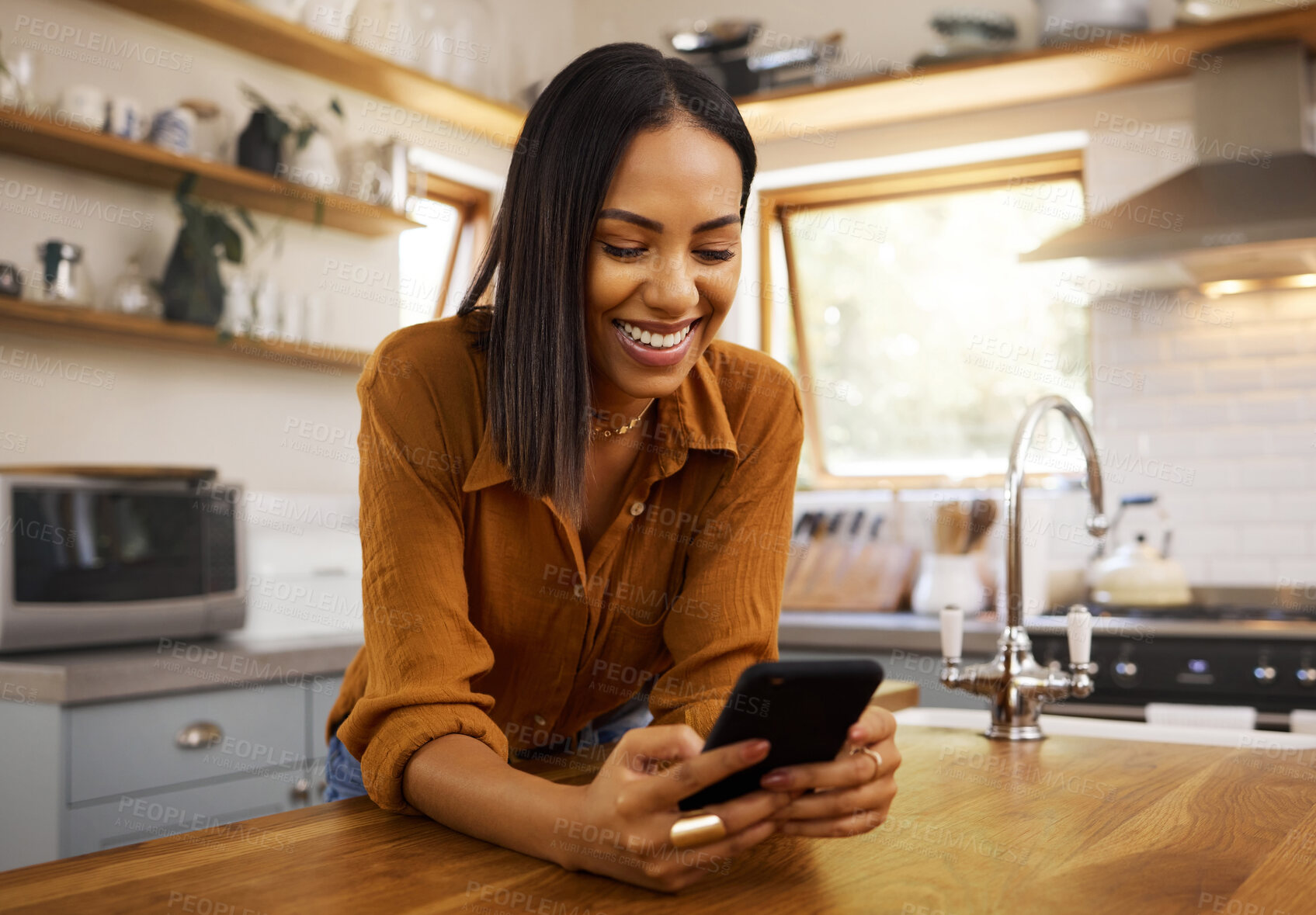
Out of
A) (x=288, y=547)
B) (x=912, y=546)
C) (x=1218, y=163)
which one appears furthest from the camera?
(x=912, y=546)

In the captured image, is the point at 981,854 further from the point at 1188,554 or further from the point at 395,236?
the point at 395,236

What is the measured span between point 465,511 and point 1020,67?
290cm

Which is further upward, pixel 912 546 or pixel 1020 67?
pixel 1020 67

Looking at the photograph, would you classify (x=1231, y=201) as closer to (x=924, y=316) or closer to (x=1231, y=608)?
(x=1231, y=608)

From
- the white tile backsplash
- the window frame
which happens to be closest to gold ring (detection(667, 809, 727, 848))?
the white tile backsplash

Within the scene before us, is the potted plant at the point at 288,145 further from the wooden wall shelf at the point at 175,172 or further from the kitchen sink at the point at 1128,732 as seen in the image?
the kitchen sink at the point at 1128,732

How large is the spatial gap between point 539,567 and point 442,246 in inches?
128

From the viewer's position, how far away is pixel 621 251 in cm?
113

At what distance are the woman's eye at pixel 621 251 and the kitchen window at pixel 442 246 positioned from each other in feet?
9.72

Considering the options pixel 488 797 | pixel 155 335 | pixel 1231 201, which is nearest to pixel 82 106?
pixel 155 335

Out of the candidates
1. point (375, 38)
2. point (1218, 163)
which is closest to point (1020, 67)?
point (1218, 163)

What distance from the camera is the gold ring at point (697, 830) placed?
81 centimetres

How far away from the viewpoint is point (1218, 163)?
3.36m

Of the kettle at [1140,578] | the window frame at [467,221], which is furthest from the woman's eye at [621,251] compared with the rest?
the window frame at [467,221]
